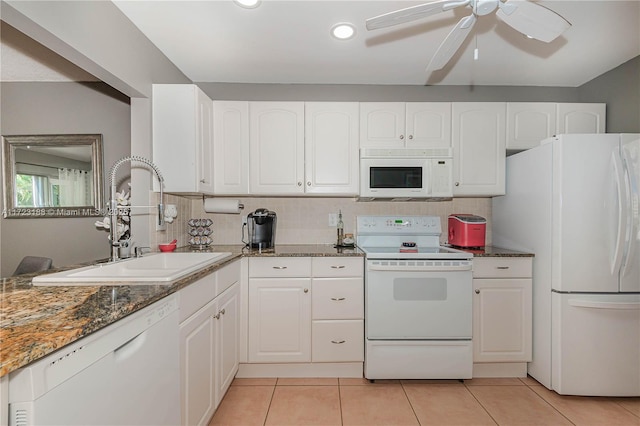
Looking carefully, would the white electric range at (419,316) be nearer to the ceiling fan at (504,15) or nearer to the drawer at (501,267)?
the drawer at (501,267)

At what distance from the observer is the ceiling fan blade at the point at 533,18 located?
4.27ft

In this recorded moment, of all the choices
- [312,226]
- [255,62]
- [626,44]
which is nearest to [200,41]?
[255,62]

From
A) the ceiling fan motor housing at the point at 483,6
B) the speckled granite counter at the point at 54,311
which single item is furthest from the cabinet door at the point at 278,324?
the ceiling fan motor housing at the point at 483,6

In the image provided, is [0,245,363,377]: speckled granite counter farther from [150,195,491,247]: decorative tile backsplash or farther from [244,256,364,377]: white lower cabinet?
[150,195,491,247]: decorative tile backsplash

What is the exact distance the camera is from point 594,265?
199cm

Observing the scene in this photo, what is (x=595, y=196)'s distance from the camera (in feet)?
6.50

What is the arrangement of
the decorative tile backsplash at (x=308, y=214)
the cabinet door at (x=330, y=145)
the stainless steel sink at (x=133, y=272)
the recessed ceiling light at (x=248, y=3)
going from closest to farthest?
1. the stainless steel sink at (x=133, y=272)
2. the recessed ceiling light at (x=248, y=3)
3. the cabinet door at (x=330, y=145)
4. the decorative tile backsplash at (x=308, y=214)

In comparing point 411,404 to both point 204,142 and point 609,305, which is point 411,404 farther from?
point 204,142

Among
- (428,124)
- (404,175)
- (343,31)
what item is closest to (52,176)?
(343,31)

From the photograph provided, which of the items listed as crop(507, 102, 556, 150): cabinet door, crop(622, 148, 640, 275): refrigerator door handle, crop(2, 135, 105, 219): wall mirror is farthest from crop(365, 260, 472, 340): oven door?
crop(2, 135, 105, 219): wall mirror

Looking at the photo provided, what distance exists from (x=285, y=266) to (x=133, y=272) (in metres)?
1.00

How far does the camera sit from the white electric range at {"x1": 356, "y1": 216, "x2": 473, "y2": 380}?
2.19m

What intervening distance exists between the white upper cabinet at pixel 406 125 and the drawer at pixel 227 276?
1.43 meters

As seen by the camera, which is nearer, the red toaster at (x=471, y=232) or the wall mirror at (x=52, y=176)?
the wall mirror at (x=52, y=176)
